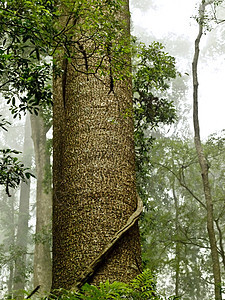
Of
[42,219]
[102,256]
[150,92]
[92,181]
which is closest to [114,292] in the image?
[102,256]

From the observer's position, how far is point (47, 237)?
11625mm

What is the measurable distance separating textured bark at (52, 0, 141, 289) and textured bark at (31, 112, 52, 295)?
746 centimetres

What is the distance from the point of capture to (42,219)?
12.4 metres

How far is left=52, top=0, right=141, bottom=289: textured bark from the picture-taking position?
8.54 feet

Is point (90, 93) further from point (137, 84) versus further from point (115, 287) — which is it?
point (137, 84)

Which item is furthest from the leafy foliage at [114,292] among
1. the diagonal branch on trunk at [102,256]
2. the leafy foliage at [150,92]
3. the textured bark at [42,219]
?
the textured bark at [42,219]

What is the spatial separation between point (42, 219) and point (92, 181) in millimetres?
10009

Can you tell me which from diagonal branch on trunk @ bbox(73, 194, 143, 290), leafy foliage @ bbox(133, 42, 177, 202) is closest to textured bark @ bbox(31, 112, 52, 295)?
leafy foliage @ bbox(133, 42, 177, 202)

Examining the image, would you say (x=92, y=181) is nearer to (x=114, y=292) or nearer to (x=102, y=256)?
(x=102, y=256)

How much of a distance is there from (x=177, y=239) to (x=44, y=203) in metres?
4.65

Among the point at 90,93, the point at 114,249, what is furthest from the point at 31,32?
the point at 114,249

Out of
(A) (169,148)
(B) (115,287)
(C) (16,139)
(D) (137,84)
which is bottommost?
(B) (115,287)

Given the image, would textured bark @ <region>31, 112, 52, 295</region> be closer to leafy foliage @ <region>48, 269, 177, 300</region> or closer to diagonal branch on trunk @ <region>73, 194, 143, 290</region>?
diagonal branch on trunk @ <region>73, 194, 143, 290</region>

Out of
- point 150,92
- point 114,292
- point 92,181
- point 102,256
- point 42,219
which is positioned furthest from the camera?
point 42,219
